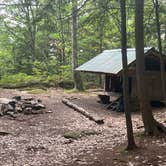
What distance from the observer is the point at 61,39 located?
3027 cm

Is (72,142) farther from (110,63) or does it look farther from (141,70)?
(110,63)

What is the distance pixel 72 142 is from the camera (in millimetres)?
9703

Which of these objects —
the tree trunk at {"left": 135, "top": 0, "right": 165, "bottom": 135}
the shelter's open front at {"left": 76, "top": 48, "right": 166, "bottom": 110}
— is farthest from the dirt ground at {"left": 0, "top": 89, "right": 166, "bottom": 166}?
the shelter's open front at {"left": 76, "top": 48, "right": 166, "bottom": 110}

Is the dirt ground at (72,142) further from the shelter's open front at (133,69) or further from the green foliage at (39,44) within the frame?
the green foliage at (39,44)

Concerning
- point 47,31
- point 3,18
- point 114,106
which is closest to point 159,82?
point 114,106

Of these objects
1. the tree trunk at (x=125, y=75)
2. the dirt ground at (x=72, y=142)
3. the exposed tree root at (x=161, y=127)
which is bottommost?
the dirt ground at (x=72, y=142)

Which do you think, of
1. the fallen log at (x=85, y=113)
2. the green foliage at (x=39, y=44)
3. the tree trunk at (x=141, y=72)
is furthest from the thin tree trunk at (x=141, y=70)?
the green foliage at (x=39, y=44)

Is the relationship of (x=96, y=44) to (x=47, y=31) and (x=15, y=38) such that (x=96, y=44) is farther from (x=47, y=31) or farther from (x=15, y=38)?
(x=15, y=38)

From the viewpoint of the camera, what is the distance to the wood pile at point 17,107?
1377cm

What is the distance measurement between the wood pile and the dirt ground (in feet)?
1.26

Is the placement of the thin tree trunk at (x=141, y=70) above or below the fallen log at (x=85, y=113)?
above

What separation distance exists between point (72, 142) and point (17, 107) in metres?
5.56

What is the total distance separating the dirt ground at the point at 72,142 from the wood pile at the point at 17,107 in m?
0.38

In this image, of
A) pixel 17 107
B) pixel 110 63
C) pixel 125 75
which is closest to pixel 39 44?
pixel 110 63
